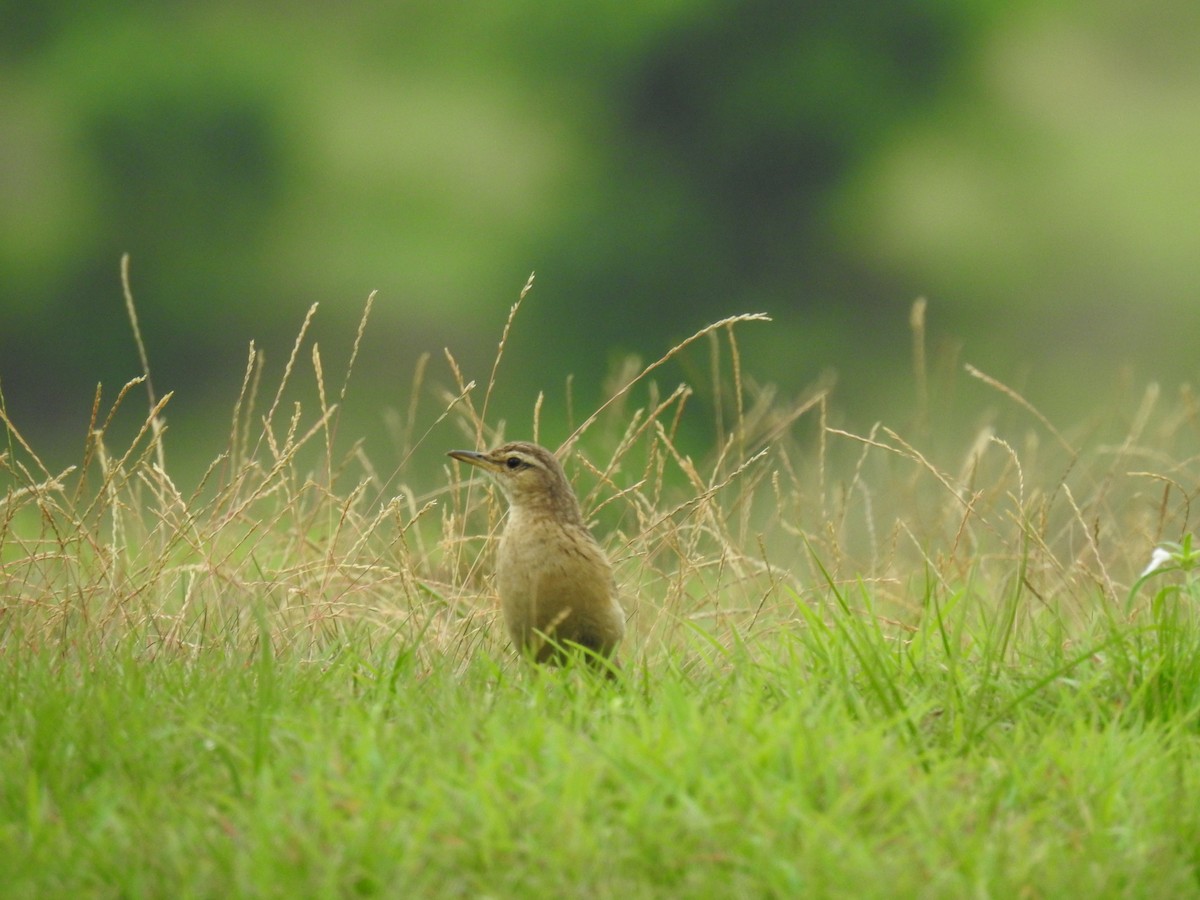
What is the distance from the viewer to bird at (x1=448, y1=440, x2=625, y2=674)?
14.3 ft

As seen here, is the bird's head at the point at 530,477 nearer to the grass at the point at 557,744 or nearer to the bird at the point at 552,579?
the bird at the point at 552,579

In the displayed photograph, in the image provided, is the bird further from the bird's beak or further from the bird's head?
the bird's beak

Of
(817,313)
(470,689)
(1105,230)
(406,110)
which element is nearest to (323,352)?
(406,110)

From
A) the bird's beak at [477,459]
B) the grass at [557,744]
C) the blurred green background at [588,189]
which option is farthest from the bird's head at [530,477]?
the blurred green background at [588,189]

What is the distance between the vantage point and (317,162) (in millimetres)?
23109

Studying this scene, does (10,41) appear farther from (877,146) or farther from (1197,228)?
(1197,228)

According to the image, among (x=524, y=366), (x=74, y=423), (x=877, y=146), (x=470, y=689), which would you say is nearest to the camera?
(x=470, y=689)

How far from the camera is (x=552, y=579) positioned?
14.3 feet

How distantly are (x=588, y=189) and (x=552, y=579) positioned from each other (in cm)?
1938

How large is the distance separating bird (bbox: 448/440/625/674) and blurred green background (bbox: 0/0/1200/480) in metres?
14.9

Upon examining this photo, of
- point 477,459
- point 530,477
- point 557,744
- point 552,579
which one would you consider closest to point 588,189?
point 477,459

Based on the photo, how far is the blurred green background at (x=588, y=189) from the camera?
2103 centimetres

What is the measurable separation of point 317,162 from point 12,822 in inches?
823

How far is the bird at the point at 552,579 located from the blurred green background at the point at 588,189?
14.9m
